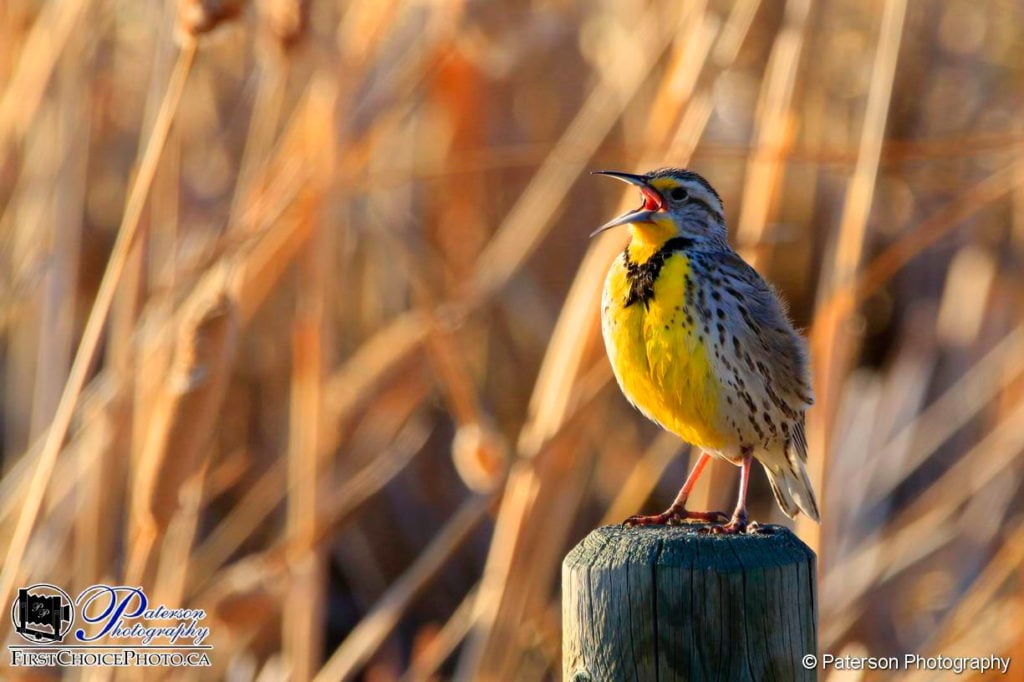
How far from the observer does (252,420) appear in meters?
5.00

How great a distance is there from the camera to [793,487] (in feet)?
9.92

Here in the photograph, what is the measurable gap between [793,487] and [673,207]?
683mm

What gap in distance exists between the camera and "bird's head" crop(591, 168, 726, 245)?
110 inches

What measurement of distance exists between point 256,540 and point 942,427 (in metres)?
2.43

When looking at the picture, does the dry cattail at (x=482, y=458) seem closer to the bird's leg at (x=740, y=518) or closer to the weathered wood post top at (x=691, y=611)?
the bird's leg at (x=740, y=518)

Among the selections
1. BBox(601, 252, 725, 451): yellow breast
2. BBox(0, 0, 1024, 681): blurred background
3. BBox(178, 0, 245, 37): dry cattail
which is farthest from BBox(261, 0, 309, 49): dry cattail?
BBox(601, 252, 725, 451): yellow breast

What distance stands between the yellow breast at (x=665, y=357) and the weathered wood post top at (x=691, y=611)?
2.33 ft

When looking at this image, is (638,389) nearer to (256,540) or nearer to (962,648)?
(962,648)

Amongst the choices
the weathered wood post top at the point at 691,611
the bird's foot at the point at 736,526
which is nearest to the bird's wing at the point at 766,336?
the bird's foot at the point at 736,526

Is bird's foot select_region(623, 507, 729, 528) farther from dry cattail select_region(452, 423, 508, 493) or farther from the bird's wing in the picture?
dry cattail select_region(452, 423, 508, 493)

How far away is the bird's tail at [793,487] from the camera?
299 centimetres

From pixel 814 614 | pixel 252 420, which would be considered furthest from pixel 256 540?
pixel 814 614

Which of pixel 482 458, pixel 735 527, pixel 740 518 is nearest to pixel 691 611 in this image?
pixel 735 527

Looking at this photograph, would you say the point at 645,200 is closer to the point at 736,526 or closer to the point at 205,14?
the point at 736,526
